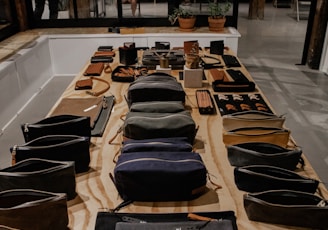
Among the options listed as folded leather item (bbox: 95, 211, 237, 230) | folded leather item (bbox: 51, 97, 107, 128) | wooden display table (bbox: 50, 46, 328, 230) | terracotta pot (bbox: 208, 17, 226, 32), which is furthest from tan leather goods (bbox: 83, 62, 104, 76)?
terracotta pot (bbox: 208, 17, 226, 32)

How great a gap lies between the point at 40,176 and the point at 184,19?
3.88 meters

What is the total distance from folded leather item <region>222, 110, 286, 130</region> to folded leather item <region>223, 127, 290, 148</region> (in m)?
0.04

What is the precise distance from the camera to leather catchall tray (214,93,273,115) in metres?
2.08

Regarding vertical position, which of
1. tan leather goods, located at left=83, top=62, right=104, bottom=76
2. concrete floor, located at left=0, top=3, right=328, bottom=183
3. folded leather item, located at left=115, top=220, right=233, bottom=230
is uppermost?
tan leather goods, located at left=83, top=62, right=104, bottom=76

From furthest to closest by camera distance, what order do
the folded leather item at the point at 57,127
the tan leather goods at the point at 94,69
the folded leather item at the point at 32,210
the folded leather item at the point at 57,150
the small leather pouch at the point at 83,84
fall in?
the tan leather goods at the point at 94,69 < the small leather pouch at the point at 83,84 < the folded leather item at the point at 57,127 < the folded leather item at the point at 57,150 < the folded leather item at the point at 32,210

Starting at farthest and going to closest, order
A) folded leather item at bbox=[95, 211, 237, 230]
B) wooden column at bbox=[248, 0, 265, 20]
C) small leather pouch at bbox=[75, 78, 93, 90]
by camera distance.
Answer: wooden column at bbox=[248, 0, 265, 20] < small leather pouch at bbox=[75, 78, 93, 90] < folded leather item at bbox=[95, 211, 237, 230]

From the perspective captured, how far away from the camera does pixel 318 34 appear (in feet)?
17.1

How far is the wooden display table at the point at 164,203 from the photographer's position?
4.23 ft

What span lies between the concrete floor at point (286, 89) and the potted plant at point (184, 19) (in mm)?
1156

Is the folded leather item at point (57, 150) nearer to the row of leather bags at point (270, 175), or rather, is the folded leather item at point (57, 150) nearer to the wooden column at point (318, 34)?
the row of leather bags at point (270, 175)

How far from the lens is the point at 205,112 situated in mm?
2059

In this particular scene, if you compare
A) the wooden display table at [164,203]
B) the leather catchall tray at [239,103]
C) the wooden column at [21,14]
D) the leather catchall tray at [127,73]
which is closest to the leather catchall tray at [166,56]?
the leather catchall tray at [127,73]

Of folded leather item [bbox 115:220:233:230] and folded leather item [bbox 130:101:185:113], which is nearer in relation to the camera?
folded leather item [bbox 115:220:233:230]

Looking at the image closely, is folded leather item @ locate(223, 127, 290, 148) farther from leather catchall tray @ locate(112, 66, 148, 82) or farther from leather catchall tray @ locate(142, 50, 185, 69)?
leather catchall tray @ locate(142, 50, 185, 69)
